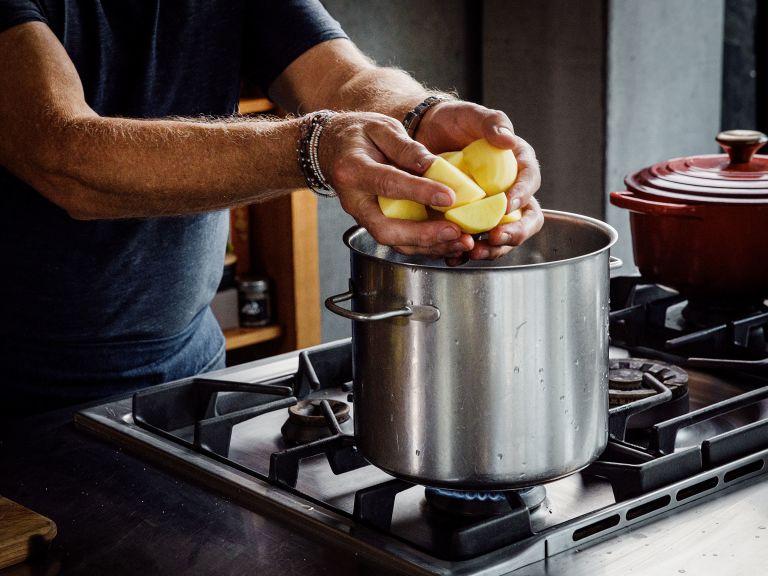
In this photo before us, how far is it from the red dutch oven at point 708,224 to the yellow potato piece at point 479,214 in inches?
20.9

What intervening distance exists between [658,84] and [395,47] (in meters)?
0.71

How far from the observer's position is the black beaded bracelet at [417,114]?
1.19 metres

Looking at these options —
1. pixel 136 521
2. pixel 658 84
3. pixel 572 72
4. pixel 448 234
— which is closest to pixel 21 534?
pixel 136 521

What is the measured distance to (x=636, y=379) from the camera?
1.16 metres

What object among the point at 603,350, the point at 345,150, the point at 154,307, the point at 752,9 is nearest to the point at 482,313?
the point at 603,350

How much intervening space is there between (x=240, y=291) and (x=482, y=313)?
1.93 m

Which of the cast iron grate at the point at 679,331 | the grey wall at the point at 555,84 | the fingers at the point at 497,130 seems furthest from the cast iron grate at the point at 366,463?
the grey wall at the point at 555,84

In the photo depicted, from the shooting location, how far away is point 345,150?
0.99 m

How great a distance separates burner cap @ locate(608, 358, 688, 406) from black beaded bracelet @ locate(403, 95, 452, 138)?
33cm

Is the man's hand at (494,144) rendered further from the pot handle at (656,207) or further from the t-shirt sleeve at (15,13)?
the t-shirt sleeve at (15,13)

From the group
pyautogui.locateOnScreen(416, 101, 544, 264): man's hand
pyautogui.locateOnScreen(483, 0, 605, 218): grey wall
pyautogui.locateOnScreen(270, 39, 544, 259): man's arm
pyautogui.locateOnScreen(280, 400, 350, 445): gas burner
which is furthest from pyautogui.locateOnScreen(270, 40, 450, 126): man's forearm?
pyautogui.locateOnScreen(483, 0, 605, 218): grey wall

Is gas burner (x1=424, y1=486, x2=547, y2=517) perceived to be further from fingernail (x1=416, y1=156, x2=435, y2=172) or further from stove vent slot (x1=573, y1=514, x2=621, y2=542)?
fingernail (x1=416, y1=156, x2=435, y2=172)

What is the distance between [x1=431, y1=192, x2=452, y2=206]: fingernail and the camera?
876 mm

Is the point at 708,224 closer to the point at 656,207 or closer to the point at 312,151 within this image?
the point at 656,207
